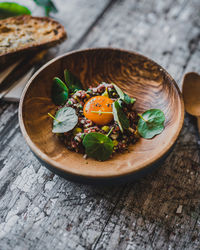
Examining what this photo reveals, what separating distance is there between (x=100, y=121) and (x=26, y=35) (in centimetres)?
129

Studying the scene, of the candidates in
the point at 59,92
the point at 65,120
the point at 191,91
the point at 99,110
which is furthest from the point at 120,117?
the point at 191,91

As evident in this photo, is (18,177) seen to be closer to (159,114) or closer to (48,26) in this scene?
(159,114)

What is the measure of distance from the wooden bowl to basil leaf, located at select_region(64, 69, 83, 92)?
90 millimetres

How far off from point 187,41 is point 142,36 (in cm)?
52

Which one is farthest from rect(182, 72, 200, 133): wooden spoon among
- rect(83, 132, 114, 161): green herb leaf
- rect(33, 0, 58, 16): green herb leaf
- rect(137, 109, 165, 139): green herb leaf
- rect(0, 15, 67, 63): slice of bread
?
rect(33, 0, 58, 16): green herb leaf

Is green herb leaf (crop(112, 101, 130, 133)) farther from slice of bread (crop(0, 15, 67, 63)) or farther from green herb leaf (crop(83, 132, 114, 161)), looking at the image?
slice of bread (crop(0, 15, 67, 63))

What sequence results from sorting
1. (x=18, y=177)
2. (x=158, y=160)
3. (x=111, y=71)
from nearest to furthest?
1. (x=158, y=160)
2. (x=18, y=177)
3. (x=111, y=71)

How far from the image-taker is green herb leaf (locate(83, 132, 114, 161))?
1556mm

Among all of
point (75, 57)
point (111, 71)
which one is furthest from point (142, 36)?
point (75, 57)

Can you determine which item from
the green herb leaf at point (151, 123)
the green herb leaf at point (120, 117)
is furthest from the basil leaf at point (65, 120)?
the green herb leaf at point (151, 123)

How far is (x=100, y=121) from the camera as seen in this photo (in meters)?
1.76

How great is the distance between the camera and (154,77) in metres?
2.01

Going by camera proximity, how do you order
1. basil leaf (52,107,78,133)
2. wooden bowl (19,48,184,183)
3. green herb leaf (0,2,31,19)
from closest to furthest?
wooden bowl (19,48,184,183) → basil leaf (52,107,78,133) → green herb leaf (0,2,31,19)

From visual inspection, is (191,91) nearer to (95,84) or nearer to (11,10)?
(95,84)
